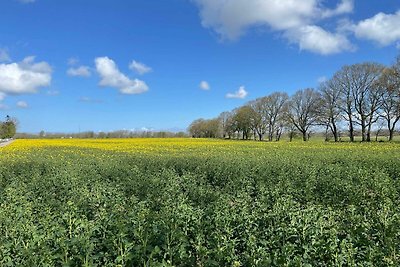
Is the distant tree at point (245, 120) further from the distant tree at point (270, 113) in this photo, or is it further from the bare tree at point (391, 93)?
the bare tree at point (391, 93)

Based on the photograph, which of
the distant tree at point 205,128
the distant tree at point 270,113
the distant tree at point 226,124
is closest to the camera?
the distant tree at point 270,113

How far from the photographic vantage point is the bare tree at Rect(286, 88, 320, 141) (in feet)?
221

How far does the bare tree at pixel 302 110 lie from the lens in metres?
67.5

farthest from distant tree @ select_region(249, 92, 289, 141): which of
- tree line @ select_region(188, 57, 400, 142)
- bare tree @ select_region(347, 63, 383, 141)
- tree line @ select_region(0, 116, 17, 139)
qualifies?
tree line @ select_region(0, 116, 17, 139)

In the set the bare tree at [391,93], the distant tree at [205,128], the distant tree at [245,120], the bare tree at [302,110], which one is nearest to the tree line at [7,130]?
the distant tree at [205,128]

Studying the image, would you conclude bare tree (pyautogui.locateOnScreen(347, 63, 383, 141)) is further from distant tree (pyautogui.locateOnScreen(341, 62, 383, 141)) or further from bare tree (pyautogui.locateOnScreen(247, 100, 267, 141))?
bare tree (pyautogui.locateOnScreen(247, 100, 267, 141))

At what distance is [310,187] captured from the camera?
1012cm

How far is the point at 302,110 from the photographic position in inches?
2756

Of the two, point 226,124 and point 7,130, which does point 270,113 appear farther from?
point 7,130

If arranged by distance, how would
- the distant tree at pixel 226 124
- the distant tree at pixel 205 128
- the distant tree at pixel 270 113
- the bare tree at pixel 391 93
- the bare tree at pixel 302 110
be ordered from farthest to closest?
the distant tree at pixel 205 128 < the distant tree at pixel 226 124 < the distant tree at pixel 270 113 < the bare tree at pixel 302 110 < the bare tree at pixel 391 93

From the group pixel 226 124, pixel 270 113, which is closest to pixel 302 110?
pixel 270 113

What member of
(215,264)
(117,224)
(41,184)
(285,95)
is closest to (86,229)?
(117,224)

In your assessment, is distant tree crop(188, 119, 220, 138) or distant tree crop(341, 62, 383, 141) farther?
distant tree crop(188, 119, 220, 138)

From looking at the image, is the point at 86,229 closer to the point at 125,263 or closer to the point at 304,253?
the point at 125,263
